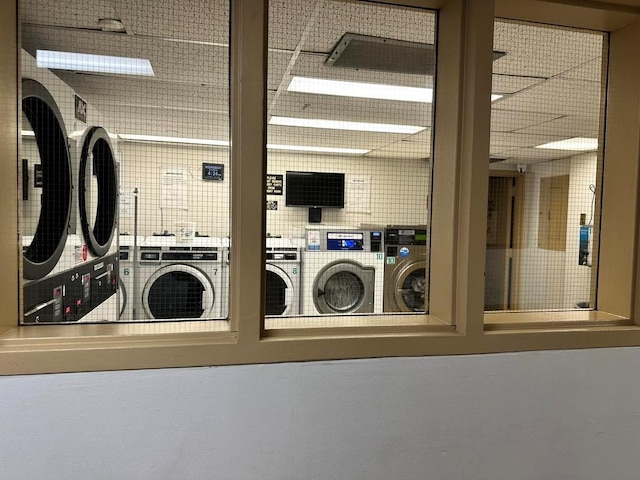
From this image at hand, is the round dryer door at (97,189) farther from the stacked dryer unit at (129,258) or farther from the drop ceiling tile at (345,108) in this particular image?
the drop ceiling tile at (345,108)

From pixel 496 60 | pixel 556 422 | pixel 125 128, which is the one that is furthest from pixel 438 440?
pixel 496 60

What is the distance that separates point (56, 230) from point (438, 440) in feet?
5.11

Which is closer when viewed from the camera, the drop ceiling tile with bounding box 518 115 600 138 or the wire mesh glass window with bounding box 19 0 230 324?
the wire mesh glass window with bounding box 19 0 230 324

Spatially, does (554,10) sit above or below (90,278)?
above

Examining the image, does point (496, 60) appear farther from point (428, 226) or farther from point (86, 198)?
point (86, 198)

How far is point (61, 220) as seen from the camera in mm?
1640

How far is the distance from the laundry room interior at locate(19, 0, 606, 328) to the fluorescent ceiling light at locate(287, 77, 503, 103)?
0.06 feet

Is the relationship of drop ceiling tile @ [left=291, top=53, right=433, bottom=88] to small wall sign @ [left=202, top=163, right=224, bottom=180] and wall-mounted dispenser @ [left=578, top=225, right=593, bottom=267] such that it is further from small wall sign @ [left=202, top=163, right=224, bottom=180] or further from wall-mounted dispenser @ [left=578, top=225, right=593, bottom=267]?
wall-mounted dispenser @ [left=578, top=225, right=593, bottom=267]

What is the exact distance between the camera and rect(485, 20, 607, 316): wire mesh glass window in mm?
1544

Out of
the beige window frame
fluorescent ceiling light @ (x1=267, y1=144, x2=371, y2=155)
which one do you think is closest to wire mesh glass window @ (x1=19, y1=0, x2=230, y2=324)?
the beige window frame

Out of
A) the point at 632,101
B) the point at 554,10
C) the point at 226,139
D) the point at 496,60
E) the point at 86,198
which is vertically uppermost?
the point at 496,60

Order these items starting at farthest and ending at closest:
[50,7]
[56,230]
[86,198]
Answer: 1. [86,198]
2. [56,230]
3. [50,7]

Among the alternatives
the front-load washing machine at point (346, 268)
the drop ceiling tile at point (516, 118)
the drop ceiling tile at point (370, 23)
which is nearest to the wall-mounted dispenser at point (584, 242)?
the drop ceiling tile at point (516, 118)

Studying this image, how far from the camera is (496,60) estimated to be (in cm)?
219
